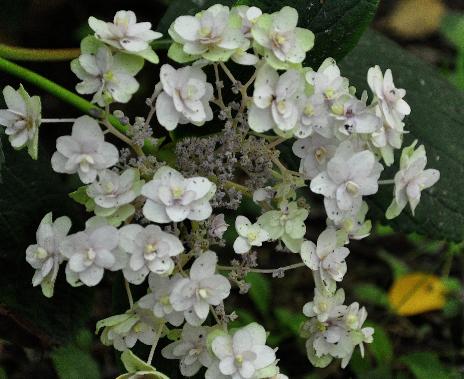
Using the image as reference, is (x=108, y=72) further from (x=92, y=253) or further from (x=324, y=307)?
(x=324, y=307)

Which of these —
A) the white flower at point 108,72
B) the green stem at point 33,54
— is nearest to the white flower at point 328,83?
the white flower at point 108,72

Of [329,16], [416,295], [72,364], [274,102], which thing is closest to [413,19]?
[416,295]

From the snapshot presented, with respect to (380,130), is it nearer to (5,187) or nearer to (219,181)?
(219,181)

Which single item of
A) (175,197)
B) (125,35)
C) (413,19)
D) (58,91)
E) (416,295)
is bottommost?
(416,295)

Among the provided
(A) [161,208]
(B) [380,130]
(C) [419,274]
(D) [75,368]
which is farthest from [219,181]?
(C) [419,274]

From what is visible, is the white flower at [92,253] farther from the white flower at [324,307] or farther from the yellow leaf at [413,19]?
the yellow leaf at [413,19]

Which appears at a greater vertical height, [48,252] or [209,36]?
[209,36]

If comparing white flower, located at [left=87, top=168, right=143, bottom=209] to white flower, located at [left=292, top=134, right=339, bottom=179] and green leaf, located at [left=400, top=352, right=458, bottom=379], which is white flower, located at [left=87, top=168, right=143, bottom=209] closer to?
white flower, located at [left=292, top=134, right=339, bottom=179]
